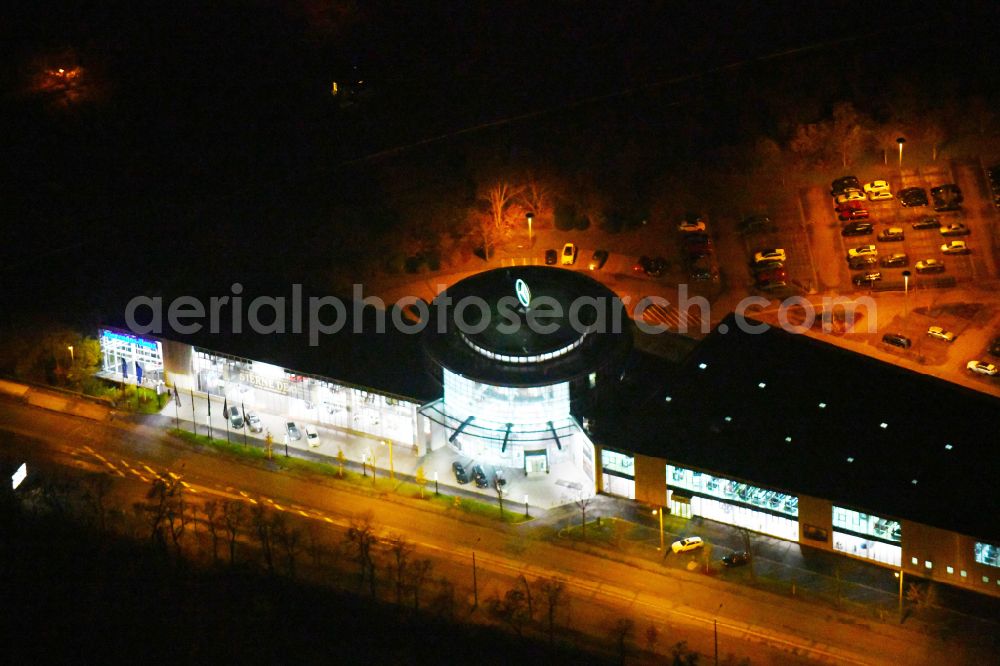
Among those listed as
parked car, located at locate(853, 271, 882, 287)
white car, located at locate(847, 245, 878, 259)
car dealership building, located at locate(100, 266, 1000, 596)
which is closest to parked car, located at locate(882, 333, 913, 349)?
parked car, located at locate(853, 271, 882, 287)

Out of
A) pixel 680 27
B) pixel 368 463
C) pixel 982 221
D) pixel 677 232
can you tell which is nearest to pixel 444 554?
pixel 368 463

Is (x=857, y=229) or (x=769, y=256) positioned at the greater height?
(x=857, y=229)

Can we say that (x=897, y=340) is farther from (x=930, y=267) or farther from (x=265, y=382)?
(x=265, y=382)

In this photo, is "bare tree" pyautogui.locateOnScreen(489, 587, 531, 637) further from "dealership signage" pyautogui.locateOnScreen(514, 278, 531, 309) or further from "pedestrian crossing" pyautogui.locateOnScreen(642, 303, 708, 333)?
"pedestrian crossing" pyautogui.locateOnScreen(642, 303, 708, 333)

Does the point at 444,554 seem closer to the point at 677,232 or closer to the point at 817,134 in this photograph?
the point at 677,232

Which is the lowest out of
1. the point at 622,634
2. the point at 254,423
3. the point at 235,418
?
the point at 622,634

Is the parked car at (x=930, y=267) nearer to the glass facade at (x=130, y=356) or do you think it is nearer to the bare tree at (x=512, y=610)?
the bare tree at (x=512, y=610)

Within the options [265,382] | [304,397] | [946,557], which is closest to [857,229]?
[946,557]
